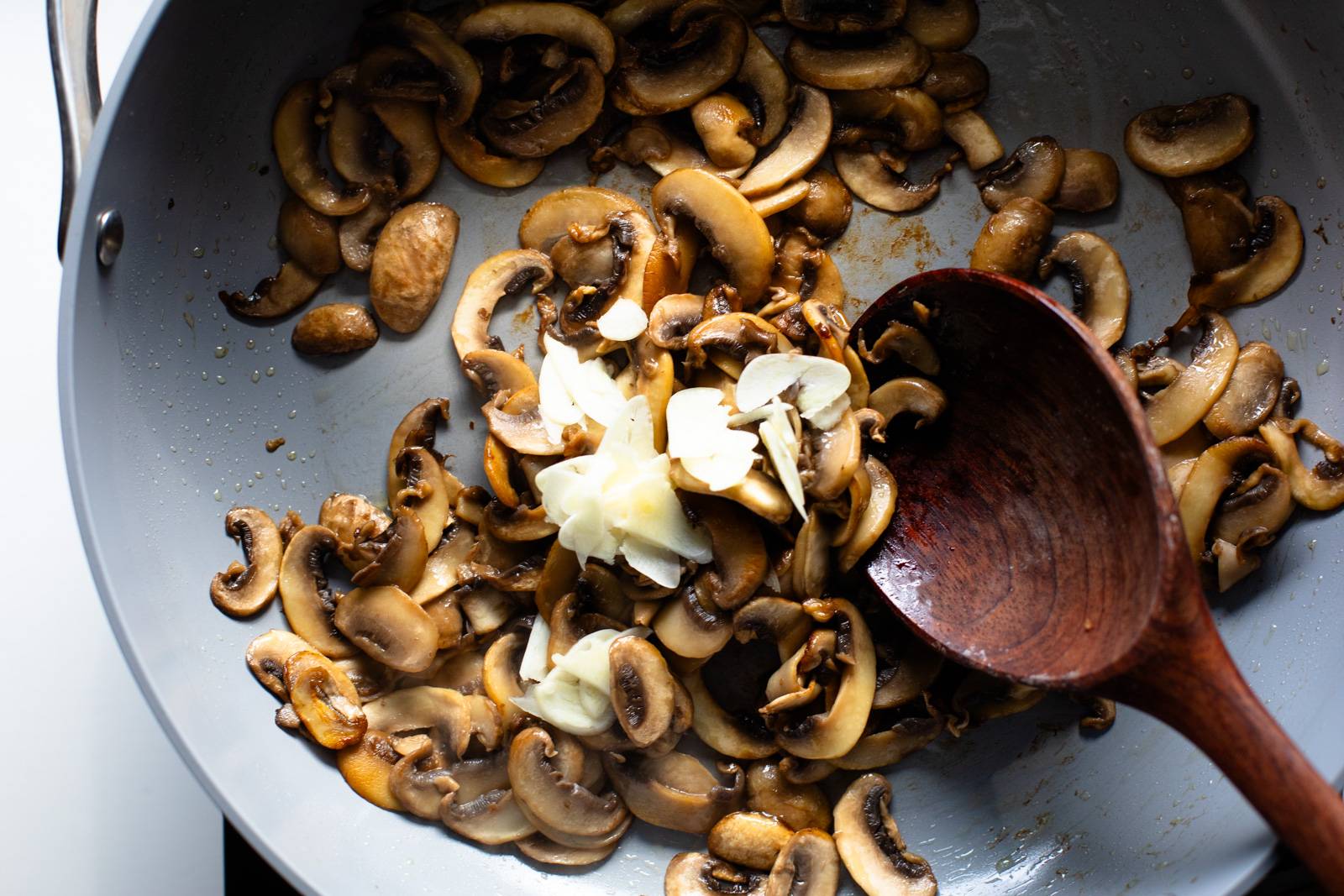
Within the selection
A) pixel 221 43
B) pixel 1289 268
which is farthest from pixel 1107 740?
pixel 221 43

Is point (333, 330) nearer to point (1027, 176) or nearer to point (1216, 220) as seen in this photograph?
point (1027, 176)

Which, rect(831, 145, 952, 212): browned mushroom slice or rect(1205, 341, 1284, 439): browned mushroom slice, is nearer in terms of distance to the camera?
rect(1205, 341, 1284, 439): browned mushroom slice

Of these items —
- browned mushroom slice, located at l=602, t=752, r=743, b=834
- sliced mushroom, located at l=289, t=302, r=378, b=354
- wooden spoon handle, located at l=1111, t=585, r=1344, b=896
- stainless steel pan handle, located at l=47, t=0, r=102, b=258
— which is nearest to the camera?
wooden spoon handle, located at l=1111, t=585, r=1344, b=896

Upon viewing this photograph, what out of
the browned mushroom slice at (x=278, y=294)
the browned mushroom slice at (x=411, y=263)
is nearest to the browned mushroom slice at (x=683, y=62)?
the browned mushroom slice at (x=411, y=263)

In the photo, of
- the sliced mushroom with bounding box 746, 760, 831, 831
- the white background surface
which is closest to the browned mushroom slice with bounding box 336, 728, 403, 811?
the white background surface

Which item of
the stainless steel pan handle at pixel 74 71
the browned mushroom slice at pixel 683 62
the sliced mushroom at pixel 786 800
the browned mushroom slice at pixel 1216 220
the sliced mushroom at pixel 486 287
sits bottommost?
the sliced mushroom at pixel 786 800

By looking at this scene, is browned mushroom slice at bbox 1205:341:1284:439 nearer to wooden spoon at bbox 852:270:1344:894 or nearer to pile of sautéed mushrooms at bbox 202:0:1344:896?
pile of sautéed mushrooms at bbox 202:0:1344:896

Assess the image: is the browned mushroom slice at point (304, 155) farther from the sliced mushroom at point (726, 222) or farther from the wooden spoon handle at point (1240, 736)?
the wooden spoon handle at point (1240, 736)

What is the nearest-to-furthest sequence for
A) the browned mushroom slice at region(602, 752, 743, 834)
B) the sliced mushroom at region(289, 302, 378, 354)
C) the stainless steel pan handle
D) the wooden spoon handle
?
the wooden spoon handle
the stainless steel pan handle
the browned mushroom slice at region(602, 752, 743, 834)
the sliced mushroom at region(289, 302, 378, 354)
